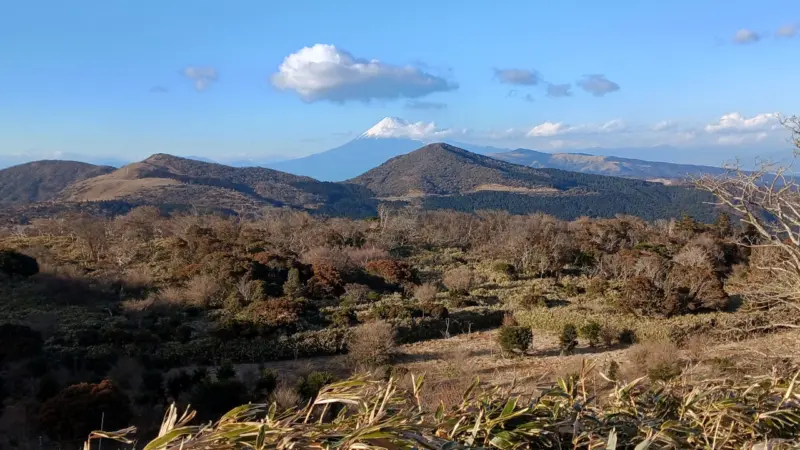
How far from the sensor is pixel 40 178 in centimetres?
10094

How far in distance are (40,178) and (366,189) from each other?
204 ft

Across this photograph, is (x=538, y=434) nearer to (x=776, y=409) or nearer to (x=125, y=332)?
(x=776, y=409)

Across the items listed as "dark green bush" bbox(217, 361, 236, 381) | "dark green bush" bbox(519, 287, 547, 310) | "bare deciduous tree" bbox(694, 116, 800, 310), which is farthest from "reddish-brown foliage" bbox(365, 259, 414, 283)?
"bare deciduous tree" bbox(694, 116, 800, 310)

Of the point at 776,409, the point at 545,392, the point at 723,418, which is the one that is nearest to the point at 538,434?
the point at 545,392

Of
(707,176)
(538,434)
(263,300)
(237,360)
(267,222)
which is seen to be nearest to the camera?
(538,434)

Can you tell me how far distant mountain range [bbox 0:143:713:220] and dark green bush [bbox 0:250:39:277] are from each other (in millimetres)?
43369

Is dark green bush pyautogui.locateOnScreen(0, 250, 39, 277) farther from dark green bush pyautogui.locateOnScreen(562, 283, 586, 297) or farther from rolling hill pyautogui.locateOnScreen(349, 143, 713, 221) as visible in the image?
rolling hill pyautogui.locateOnScreen(349, 143, 713, 221)

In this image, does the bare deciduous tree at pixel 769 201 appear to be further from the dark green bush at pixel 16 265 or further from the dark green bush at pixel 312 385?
the dark green bush at pixel 16 265

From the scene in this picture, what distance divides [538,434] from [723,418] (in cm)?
64

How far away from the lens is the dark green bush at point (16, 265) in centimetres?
1814

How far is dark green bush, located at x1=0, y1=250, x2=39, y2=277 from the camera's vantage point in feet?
59.5

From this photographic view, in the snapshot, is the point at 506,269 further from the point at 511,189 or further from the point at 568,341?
the point at 511,189

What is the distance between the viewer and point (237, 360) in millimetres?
12500

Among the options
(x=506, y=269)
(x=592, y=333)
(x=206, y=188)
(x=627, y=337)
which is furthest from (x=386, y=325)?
(x=206, y=188)
